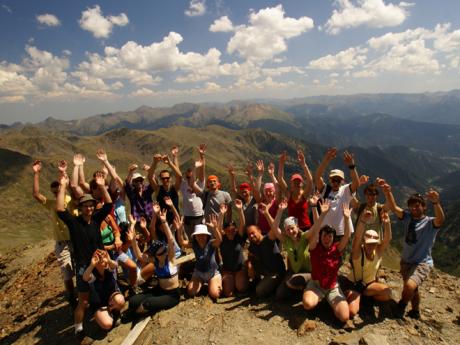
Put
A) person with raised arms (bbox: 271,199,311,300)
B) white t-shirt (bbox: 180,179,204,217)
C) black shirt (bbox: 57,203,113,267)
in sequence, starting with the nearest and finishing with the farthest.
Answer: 1. black shirt (bbox: 57,203,113,267)
2. person with raised arms (bbox: 271,199,311,300)
3. white t-shirt (bbox: 180,179,204,217)

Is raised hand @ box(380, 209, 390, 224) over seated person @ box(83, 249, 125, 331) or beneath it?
over

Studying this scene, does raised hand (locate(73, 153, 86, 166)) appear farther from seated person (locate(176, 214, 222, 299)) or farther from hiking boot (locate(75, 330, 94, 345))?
hiking boot (locate(75, 330, 94, 345))

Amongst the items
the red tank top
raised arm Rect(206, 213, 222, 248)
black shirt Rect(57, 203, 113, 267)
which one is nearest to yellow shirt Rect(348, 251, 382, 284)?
the red tank top

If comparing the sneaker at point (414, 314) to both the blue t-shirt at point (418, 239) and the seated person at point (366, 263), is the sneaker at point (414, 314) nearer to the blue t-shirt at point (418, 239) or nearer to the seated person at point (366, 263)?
the seated person at point (366, 263)

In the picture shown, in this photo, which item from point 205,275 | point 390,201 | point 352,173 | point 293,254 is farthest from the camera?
point 352,173

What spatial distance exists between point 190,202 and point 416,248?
7.66m

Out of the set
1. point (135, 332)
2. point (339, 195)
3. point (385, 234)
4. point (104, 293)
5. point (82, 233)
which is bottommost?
point (135, 332)

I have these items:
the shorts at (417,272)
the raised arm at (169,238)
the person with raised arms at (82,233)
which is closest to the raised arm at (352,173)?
the shorts at (417,272)

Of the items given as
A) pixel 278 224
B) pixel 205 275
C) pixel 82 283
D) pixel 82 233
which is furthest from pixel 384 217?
pixel 82 283

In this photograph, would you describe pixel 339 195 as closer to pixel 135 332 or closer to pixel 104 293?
pixel 135 332

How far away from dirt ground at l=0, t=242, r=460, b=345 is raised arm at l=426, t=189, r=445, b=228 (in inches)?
112

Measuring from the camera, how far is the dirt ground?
8.22 metres

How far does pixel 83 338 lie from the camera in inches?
352

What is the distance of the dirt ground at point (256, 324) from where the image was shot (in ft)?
27.0
